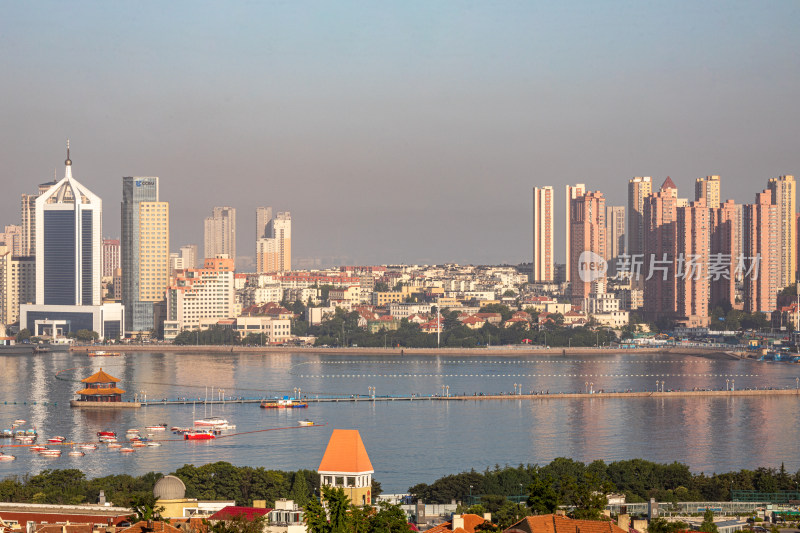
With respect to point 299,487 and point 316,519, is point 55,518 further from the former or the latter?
point 299,487

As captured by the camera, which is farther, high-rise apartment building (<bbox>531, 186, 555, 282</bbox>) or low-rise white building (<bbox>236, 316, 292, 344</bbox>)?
high-rise apartment building (<bbox>531, 186, 555, 282</bbox>)

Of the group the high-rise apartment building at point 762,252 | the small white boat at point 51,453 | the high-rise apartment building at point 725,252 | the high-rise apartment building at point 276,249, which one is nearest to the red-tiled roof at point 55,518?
the small white boat at point 51,453

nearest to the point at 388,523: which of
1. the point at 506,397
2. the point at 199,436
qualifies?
the point at 199,436

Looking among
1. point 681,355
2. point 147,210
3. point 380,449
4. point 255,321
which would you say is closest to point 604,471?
point 380,449

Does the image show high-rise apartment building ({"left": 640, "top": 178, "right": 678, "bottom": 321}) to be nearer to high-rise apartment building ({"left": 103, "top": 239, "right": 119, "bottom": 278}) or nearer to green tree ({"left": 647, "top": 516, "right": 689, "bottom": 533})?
high-rise apartment building ({"left": 103, "top": 239, "right": 119, "bottom": 278})

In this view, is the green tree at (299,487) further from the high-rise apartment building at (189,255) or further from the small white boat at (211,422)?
the high-rise apartment building at (189,255)

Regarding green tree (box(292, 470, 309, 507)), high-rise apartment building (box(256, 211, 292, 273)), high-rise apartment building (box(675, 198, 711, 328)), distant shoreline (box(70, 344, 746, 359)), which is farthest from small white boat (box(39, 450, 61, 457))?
high-rise apartment building (box(256, 211, 292, 273))
